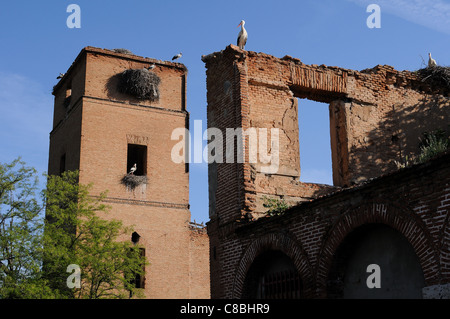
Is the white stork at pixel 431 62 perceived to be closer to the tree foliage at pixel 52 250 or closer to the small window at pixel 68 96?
the tree foliage at pixel 52 250

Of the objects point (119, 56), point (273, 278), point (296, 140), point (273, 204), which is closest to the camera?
point (273, 278)

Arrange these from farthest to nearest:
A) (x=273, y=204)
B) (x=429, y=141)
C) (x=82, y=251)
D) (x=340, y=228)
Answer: (x=82, y=251) → (x=429, y=141) → (x=273, y=204) → (x=340, y=228)

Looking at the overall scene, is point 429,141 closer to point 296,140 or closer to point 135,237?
point 296,140

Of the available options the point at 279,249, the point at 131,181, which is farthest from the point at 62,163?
the point at 279,249

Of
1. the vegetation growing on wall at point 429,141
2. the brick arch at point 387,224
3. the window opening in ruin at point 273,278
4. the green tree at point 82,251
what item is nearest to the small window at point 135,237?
the green tree at point 82,251

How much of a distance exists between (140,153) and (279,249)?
14802mm

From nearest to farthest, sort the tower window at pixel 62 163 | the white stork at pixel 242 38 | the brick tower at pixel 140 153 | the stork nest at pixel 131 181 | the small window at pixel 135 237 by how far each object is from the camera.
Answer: the white stork at pixel 242 38, the small window at pixel 135 237, the brick tower at pixel 140 153, the stork nest at pixel 131 181, the tower window at pixel 62 163

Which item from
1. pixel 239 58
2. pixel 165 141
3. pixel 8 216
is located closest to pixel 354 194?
pixel 239 58

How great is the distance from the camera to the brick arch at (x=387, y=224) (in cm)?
791

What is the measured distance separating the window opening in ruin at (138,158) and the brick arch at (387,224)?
49.3ft

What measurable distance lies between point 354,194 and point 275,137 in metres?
4.42

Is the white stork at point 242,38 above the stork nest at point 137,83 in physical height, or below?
below

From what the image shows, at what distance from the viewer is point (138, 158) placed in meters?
25.0
